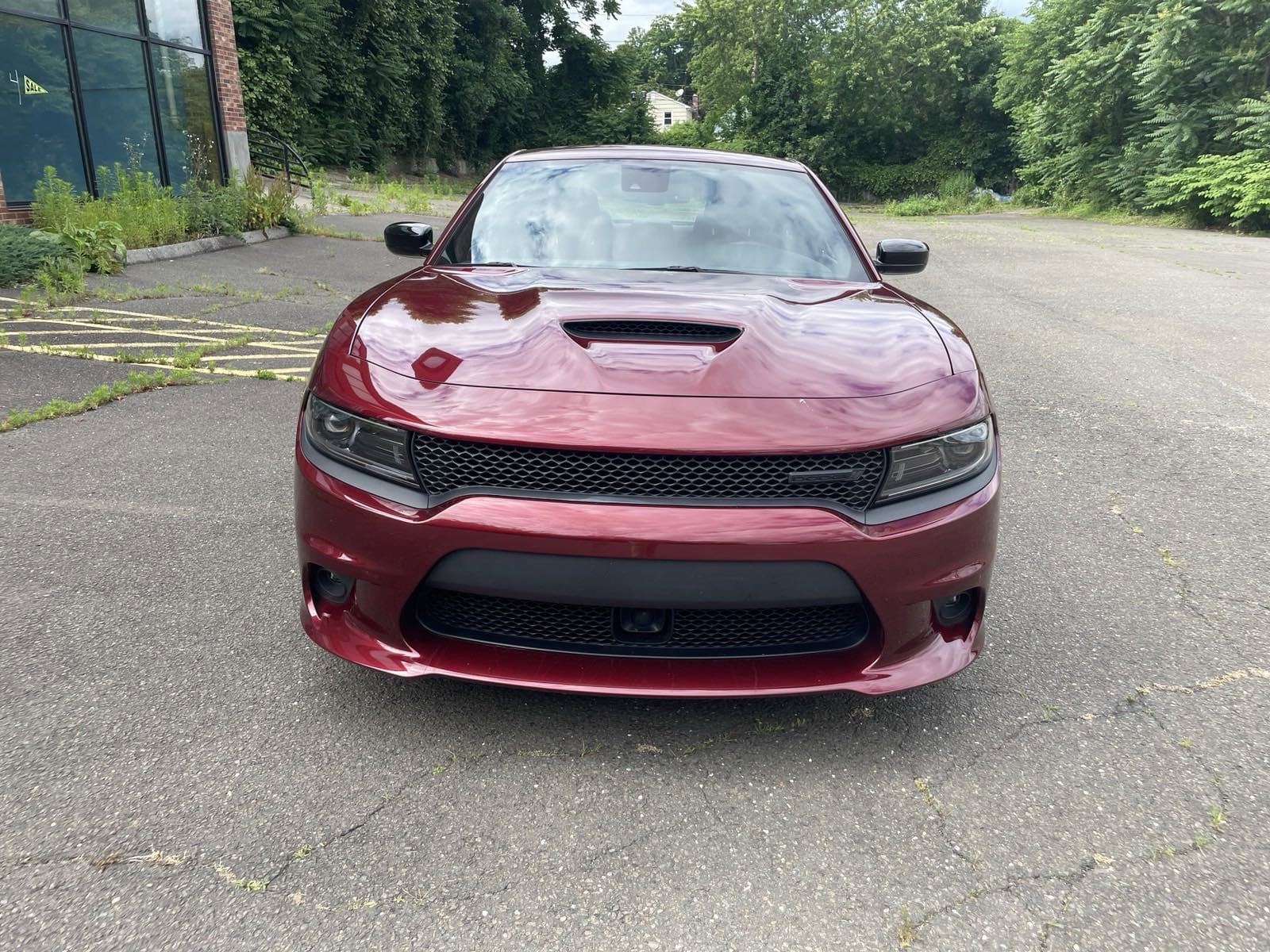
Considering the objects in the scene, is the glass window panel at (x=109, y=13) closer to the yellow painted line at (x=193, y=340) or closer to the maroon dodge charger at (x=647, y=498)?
the yellow painted line at (x=193, y=340)

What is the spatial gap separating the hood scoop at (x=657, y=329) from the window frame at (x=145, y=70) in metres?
11.1

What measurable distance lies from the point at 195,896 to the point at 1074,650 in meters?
2.50

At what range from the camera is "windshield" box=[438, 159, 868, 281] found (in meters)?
3.24

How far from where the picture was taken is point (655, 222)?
3398 mm

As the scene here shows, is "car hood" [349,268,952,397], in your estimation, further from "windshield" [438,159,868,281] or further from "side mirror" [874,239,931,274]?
"side mirror" [874,239,931,274]

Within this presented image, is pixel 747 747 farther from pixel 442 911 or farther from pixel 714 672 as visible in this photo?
Result: pixel 442 911

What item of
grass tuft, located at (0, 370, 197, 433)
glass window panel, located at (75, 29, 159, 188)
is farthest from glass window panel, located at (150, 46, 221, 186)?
grass tuft, located at (0, 370, 197, 433)

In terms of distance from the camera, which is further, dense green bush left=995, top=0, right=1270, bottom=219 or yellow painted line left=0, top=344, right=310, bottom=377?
dense green bush left=995, top=0, right=1270, bottom=219

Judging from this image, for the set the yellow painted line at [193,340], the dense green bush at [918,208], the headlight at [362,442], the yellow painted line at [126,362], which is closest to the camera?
the headlight at [362,442]

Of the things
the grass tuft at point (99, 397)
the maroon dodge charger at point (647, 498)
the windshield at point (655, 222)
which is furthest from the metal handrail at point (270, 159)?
the maroon dodge charger at point (647, 498)

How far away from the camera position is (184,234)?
1121 cm

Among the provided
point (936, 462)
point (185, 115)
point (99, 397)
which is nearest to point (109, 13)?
point (185, 115)

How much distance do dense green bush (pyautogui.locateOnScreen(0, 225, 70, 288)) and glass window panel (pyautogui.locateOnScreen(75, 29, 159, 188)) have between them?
11.0 feet

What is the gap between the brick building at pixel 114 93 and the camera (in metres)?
10.7
